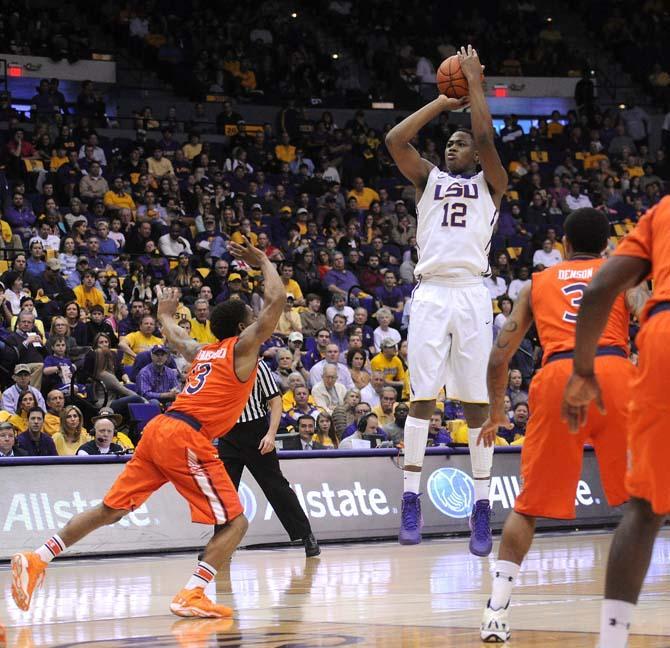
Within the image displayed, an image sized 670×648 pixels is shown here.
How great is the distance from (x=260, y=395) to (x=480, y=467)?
9.85 feet

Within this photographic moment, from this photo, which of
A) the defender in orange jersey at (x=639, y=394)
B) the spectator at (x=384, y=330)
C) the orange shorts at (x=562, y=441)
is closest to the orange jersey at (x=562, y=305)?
the orange shorts at (x=562, y=441)

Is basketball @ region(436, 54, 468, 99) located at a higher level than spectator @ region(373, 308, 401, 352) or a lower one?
higher

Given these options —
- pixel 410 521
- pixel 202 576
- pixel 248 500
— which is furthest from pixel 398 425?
pixel 202 576

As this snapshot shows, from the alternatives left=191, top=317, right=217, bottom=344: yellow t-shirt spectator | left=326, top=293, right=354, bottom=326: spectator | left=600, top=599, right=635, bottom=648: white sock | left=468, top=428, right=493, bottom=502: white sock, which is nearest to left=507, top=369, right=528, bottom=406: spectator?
left=326, top=293, right=354, bottom=326: spectator

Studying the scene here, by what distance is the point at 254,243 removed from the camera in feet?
68.2

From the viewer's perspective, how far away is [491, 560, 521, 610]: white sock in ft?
20.1

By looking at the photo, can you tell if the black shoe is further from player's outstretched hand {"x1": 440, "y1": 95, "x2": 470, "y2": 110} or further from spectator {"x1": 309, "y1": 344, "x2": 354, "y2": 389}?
spectator {"x1": 309, "y1": 344, "x2": 354, "y2": 389}

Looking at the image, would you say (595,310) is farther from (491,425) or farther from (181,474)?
(181,474)

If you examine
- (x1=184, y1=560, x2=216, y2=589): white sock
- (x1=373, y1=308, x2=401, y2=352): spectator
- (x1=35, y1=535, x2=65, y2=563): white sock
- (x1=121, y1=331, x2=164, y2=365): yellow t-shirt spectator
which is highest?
(x1=373, y1=308, x2=401, y2=352): spectator

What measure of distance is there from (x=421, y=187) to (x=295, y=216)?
13801 mm

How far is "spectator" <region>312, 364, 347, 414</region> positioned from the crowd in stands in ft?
0.08

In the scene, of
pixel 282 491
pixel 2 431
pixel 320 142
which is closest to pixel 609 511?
pixel 282 491

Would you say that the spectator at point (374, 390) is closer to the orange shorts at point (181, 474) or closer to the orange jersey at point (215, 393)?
the orange jersey at point (215, 393)

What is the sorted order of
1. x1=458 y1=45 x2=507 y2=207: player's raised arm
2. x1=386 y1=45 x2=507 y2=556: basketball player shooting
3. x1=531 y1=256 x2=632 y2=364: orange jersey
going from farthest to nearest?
x1=386 y1=45 x2=507 y2=556: basketball player shooting → x1=458 y1=45 x2=507 y2=207: player's raised arm → x1=531 y1=256 x2=632 y2=364: orange jersey
